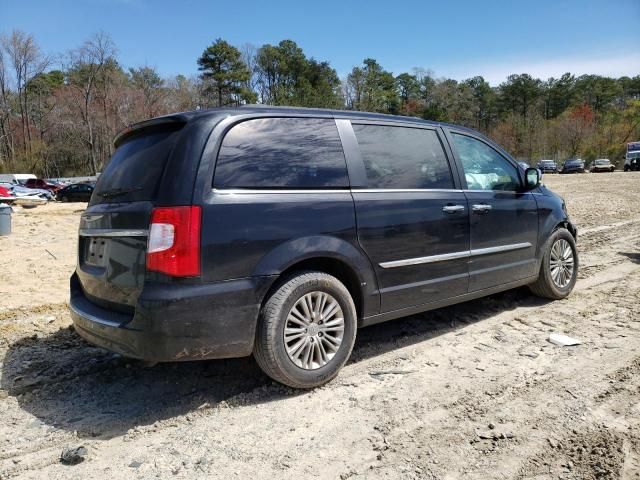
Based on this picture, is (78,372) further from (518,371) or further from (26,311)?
(518,371)

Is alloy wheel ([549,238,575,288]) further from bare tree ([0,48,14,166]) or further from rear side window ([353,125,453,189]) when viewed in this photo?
bare tree ([0,48,14,166])

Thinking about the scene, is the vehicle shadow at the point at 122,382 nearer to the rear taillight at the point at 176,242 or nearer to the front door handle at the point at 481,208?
the rear taillight at the point at 176,242

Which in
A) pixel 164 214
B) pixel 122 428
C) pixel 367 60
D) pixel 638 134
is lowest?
pixel 122 428

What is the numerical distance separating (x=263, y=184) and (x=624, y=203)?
16.0 m

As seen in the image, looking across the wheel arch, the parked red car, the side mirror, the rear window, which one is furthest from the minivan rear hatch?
the parked red car

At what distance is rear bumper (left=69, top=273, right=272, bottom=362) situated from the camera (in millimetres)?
2750

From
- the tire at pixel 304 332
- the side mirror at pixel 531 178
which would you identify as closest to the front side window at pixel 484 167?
the side mirror at pixel 531 178

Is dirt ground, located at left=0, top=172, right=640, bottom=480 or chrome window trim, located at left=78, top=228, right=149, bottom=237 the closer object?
dirt ground, located at left=0, top=172, right=640, bottom=480

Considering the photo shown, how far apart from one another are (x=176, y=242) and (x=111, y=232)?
638 mm

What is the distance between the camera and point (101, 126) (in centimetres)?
5453

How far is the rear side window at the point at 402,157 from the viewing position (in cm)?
366

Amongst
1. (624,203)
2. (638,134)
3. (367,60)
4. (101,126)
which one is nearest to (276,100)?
(101,126)

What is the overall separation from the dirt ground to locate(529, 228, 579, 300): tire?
33 centimetres

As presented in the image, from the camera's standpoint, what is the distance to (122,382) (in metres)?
3.50
